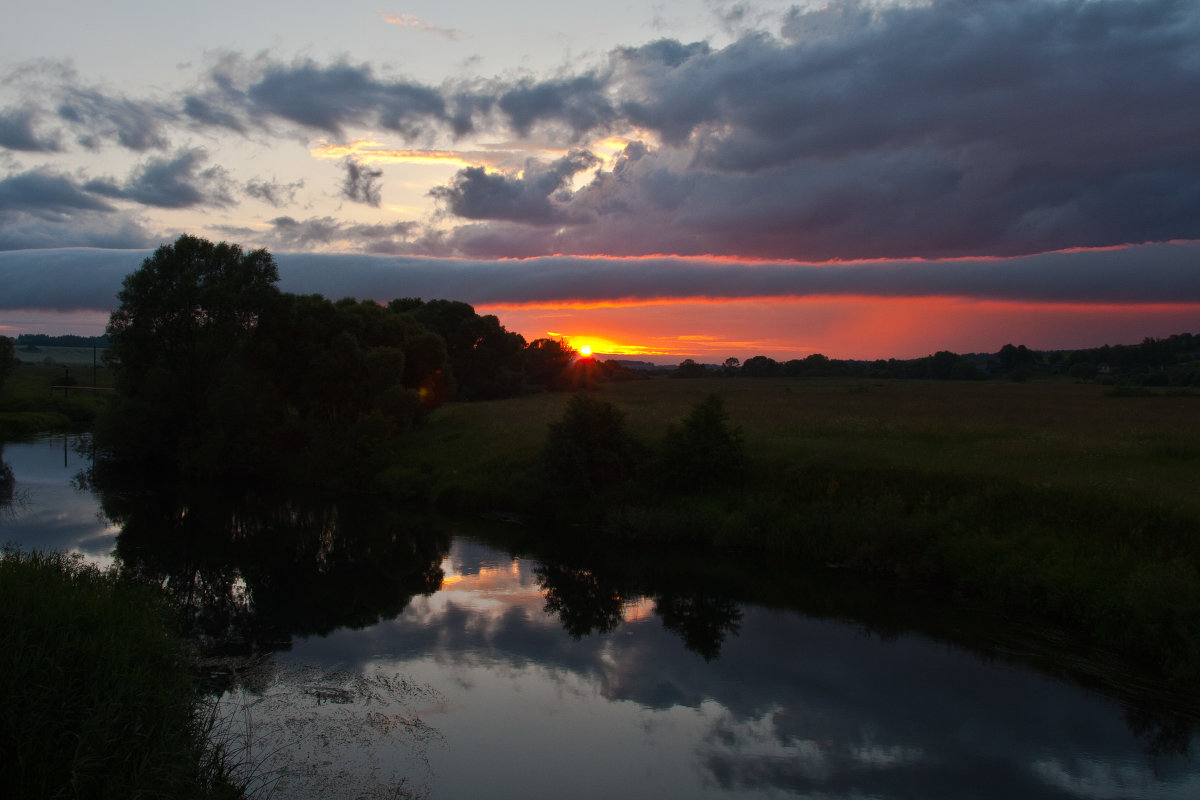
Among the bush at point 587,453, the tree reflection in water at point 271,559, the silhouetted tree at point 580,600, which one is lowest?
the tree reflection in water at point 271,559

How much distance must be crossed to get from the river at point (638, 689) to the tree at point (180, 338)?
17681 millimetres

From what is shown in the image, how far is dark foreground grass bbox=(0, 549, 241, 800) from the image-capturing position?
826cm

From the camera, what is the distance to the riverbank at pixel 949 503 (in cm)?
1670

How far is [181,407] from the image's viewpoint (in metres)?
41.8

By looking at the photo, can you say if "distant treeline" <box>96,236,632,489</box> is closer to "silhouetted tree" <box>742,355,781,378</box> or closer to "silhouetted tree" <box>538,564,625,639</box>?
"silhouetted tree" <box>538,564,625,639</box>

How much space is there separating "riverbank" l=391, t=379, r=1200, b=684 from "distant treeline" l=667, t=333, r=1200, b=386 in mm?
45936

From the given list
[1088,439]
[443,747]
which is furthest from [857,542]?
[443,747]

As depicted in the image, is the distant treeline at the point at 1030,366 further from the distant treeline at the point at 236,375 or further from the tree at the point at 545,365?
the distant treeline at the point at 236,375

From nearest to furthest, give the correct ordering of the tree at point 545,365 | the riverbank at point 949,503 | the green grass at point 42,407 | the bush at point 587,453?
1. the riverbank at point 949,503
2. the bush at point 587,453
3. the green grass at point 42,407
4. the tree at point 545,365

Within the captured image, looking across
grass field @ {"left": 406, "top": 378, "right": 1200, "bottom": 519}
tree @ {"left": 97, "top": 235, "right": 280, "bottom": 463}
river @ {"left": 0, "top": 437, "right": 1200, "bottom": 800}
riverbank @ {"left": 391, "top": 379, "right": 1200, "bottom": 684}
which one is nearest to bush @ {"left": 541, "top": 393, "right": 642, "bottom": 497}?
riverbank @ {"left": 391, "top": 379, "right": 1200, "bottom": 684}

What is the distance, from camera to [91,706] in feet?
30.1

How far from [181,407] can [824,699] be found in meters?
38.2

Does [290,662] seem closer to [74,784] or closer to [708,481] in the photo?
[74,784]

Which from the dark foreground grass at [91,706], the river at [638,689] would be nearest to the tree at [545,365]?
the river at [638,689]
